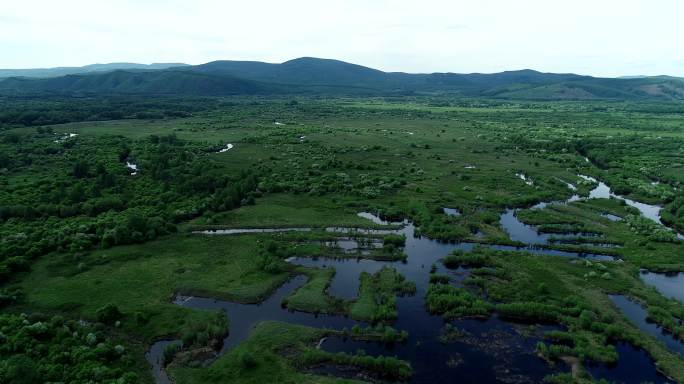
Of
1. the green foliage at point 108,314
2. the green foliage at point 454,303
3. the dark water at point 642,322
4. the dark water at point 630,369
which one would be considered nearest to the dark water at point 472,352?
the green foliage at point 454,303

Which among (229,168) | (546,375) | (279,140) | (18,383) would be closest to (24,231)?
(18,383)

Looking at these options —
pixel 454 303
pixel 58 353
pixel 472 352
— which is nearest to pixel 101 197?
pixel 58 353

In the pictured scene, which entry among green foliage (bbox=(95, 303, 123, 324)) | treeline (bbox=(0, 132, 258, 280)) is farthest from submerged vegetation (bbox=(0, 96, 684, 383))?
treeline (bbox=(0, 132, 258, 280))

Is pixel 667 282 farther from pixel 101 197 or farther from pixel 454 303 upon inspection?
pixel 101 197

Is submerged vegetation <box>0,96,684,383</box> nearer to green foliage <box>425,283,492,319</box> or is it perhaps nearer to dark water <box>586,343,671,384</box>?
green foliage <box>425,283,492,319</box>

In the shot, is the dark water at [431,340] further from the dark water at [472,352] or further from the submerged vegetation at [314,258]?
the submerged vegetation at [314,258]

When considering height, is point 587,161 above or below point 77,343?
above

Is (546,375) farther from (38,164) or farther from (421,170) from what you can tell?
(38,164)
